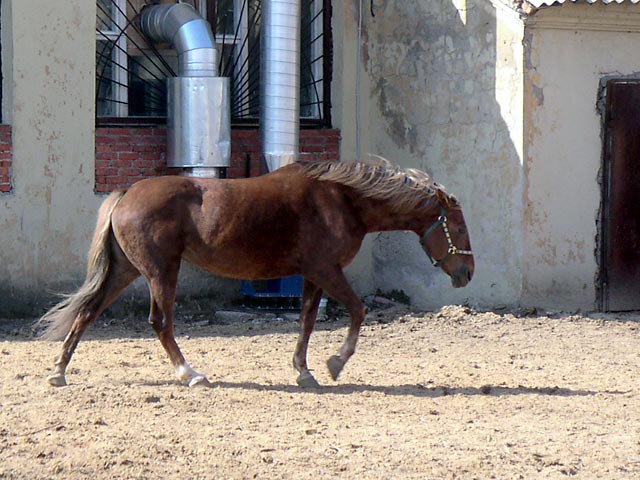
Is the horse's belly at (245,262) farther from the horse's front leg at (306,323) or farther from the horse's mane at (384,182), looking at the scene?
the horse's mane at (384,182)

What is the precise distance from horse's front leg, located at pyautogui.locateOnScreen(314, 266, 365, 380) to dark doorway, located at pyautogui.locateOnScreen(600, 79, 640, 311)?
3981 millimetres

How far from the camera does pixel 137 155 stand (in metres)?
10.6

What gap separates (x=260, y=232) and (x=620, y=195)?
4535 millimetres

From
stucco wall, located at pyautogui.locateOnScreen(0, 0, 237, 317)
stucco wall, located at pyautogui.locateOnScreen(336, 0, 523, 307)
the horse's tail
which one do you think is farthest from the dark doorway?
the horse's tail

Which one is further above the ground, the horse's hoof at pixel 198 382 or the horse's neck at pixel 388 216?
the horse's neck at pixel 388 216

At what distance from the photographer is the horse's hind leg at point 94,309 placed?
7242 millimetres

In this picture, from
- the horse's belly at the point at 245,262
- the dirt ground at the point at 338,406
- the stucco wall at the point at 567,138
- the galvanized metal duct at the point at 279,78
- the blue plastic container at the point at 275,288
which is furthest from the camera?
the blue plastic container at the point at 275,288

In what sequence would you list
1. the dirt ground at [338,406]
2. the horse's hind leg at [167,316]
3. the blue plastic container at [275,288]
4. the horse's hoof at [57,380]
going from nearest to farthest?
1. the dirt ground at [338,406]
2. the horse's hoof at [57,380]
3. the horse's hind leg at [167,316]
4. the blue plastic container at [275,288]

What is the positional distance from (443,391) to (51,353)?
3181 mm

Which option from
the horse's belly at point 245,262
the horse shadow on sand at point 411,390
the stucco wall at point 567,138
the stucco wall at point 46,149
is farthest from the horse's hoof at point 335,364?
the stucco wall at point 46,149

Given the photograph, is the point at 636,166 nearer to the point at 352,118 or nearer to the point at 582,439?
the point at 352,118

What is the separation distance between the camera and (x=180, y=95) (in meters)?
10.1

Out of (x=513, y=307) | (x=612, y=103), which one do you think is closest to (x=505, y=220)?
(x=513, y=307)

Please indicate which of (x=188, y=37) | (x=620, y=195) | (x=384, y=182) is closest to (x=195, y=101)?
(x=188, y=37)
